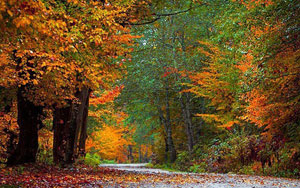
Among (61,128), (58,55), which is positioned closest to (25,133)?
(61,128)

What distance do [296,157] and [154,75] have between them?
9.72m

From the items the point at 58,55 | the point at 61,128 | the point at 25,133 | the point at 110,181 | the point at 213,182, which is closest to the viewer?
the point at 58,55

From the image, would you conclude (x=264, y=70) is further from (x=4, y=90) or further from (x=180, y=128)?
(x=180, y=128)

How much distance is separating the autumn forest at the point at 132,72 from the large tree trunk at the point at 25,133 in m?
0.03

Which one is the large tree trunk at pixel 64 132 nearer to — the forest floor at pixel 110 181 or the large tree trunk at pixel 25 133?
the large tree trunk at pixel 25 133

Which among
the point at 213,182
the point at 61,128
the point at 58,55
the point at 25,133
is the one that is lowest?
the point at 213,182

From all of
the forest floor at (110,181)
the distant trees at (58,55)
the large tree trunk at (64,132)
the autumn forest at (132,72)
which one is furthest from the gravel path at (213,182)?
the large tree trunk at (64,132)

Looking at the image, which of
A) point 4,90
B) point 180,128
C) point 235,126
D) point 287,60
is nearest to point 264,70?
point 287,60

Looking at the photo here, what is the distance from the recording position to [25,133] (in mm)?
10078

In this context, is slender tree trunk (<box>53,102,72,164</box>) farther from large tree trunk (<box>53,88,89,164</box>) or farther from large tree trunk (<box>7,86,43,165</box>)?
large tree trunk (<box>7,86,43,165</box>)

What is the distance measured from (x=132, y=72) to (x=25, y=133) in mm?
9138

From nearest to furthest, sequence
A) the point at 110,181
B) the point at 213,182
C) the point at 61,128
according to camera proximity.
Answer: the point at 110,181, the point at 213,182, the point at 61,128

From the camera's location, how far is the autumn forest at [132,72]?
640 centimetres

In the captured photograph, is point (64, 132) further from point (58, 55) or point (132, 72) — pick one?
point (132, 72)
